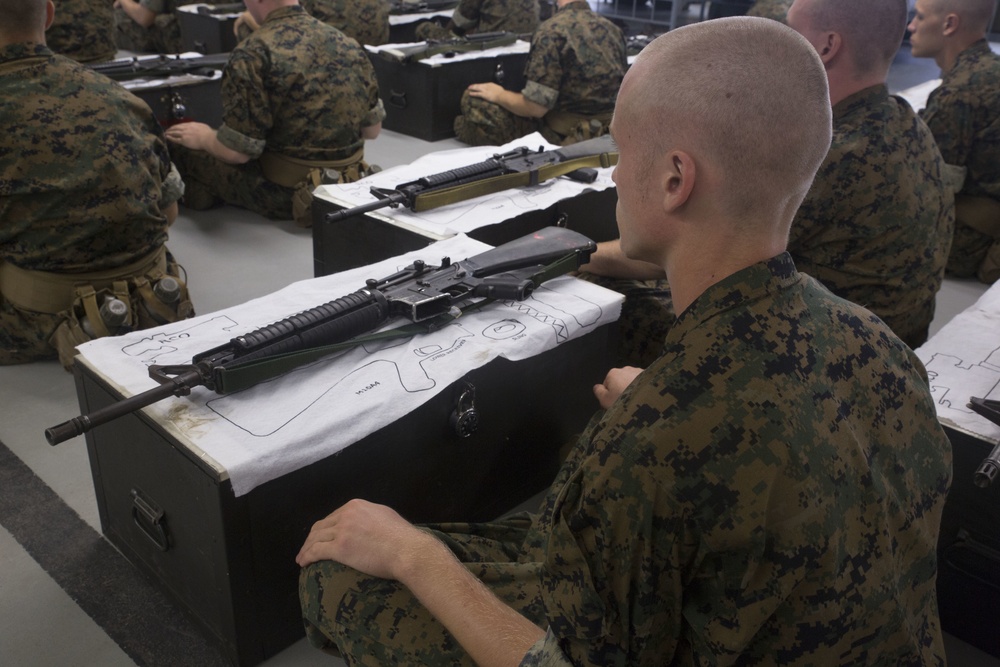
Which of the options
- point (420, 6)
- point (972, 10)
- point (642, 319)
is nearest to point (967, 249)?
point (972, 10)

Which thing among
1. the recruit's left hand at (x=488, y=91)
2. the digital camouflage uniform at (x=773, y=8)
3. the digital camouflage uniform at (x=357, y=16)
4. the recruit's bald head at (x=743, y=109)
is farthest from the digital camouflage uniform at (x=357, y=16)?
the recruit's bald head at (x=743, y=109)

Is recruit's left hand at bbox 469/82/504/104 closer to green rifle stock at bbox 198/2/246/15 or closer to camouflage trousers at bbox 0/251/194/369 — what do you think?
green rifle stock at bbox 198/2/246/15

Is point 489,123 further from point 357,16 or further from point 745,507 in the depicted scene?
point 745,507

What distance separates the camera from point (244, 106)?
3545 mm

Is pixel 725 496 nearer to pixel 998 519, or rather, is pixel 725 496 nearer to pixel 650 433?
pixel 650 433

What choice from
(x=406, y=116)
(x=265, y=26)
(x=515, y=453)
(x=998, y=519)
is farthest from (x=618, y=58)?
(x=998, y=519)

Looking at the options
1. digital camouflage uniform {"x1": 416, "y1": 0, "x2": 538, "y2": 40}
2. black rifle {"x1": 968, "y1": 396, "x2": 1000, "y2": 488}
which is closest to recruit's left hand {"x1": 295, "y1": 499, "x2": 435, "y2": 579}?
Answer: black rifle {"x1": 968, "y1": 396, "x2": 1000, "y2": 488}

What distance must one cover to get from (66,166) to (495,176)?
1354mm

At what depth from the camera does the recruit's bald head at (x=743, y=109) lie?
3.22 feet

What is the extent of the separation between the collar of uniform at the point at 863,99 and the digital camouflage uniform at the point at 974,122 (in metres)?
1.76

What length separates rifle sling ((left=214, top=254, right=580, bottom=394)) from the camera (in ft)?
5.22

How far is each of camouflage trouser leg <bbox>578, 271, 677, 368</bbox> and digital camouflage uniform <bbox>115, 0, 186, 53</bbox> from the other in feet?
18.7

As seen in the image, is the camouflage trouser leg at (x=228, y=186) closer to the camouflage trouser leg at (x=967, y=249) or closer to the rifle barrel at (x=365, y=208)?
the rifle barrel at (x=365, y=208)

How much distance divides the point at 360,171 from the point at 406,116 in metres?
1.61
